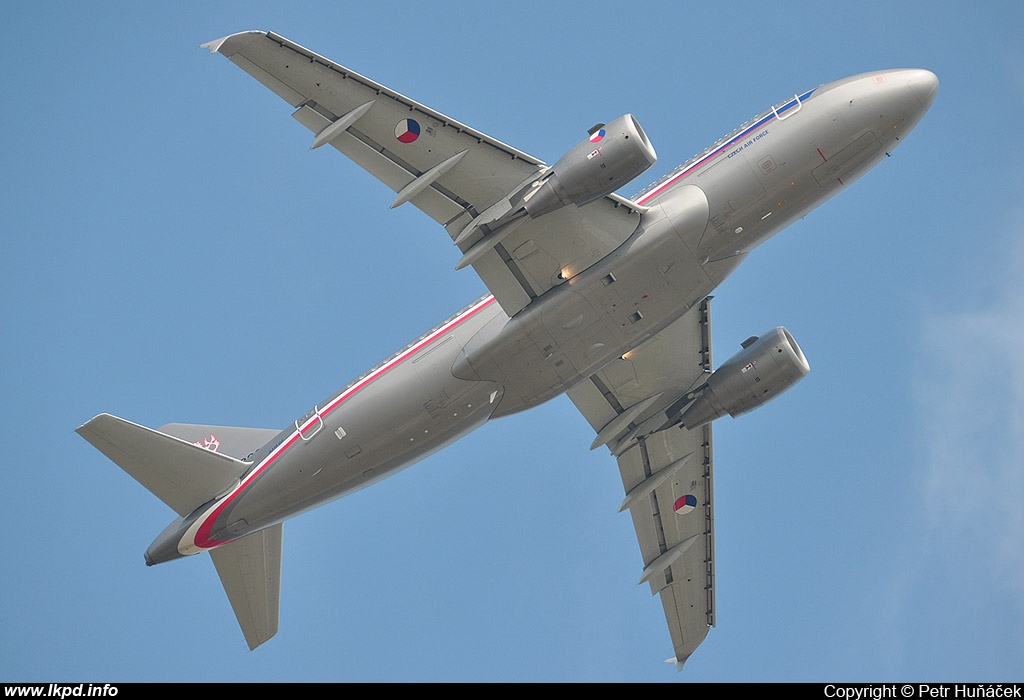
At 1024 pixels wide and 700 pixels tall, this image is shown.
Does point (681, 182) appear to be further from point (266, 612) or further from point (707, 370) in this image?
point (266, 612)

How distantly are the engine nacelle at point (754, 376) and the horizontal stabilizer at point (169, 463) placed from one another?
15838 millimetres

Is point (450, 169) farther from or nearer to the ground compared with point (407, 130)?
nearer to the ground

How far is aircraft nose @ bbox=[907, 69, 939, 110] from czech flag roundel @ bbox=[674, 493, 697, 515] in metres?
16.4

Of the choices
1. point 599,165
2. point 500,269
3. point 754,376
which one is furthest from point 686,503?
point 599,165

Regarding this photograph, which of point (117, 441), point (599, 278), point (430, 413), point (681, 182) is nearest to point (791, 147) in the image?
point (681, 182)

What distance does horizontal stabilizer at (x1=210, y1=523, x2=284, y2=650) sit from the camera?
3741 centimetres

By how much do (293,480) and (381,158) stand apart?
408 inches

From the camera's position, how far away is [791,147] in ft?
110

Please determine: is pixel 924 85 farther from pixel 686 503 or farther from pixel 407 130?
pixel 686 503

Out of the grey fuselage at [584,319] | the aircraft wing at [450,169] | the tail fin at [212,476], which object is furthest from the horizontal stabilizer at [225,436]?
the aircraft wing at [450,169]

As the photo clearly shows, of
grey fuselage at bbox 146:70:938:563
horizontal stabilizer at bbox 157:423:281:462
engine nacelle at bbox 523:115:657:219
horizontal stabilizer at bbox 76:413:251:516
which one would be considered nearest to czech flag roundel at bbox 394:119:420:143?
engine nacelle at bbox 523:115:657:219

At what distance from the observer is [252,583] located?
3766 centimetres

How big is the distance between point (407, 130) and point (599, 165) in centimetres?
588

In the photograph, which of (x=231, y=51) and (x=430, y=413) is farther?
(x=430, y=413)
